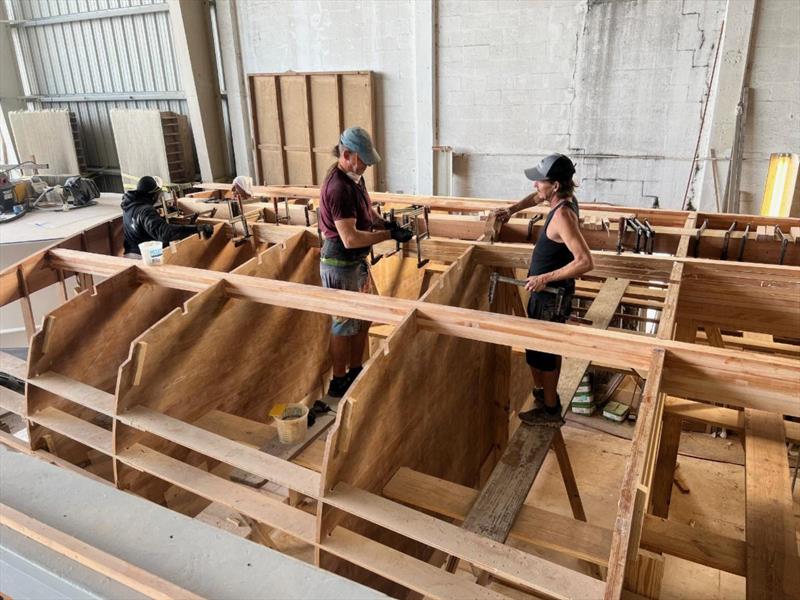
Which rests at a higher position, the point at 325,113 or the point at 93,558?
the point at 325,113

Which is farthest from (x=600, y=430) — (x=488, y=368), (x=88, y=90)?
(x=88, y=90)

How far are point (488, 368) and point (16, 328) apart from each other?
206 inches

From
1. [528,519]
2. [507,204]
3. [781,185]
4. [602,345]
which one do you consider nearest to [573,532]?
[528,519]

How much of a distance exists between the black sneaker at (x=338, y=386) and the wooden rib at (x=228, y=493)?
0.94m

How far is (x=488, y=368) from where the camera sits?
3.73m

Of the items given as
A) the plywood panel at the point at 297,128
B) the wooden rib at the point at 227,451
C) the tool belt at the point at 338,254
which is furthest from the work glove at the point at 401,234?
the plywood panel at the point at 297,128

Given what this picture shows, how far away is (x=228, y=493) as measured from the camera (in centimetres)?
240

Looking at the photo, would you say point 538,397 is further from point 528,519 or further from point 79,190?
point 79,190

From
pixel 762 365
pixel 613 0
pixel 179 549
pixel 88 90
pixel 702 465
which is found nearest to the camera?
pixel 179 549

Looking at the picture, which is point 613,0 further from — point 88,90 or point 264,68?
point 88,90

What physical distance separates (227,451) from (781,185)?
6054mm

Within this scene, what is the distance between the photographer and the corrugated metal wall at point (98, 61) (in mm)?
10562

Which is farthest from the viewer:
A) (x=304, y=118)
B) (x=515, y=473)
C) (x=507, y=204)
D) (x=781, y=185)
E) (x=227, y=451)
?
(x=304, y=118)

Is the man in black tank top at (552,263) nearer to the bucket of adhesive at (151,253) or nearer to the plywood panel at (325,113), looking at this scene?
the bucket of adhesive at (151,253)
